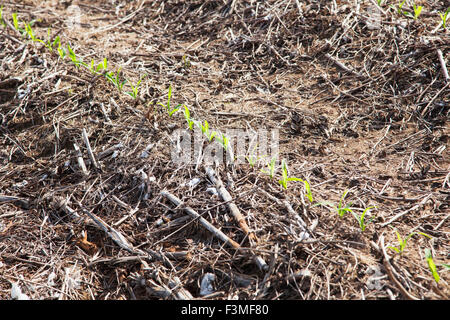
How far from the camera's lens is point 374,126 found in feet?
9.11

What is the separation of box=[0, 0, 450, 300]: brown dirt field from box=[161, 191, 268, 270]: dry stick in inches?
0.6

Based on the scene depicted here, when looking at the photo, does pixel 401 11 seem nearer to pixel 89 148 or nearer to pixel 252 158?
pixel 252 158

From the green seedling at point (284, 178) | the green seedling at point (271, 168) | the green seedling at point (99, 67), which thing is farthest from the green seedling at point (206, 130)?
the green seedling at point (99, 67)

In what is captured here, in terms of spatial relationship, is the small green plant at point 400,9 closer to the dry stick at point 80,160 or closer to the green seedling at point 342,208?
the green seedling at point 342,208

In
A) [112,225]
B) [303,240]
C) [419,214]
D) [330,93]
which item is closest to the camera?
[303,240]

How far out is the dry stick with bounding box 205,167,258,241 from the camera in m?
2.16

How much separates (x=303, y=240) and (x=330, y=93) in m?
1.36

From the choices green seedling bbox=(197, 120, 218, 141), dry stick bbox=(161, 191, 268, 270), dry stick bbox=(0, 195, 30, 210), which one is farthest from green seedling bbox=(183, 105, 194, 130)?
dry stick bbox=(0, 195, 30, 210)

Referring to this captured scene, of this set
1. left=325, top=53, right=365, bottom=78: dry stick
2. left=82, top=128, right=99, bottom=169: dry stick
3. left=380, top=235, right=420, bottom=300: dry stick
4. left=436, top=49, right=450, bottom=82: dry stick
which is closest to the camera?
left=380, top=235, right=420, bottom=300: dry stick

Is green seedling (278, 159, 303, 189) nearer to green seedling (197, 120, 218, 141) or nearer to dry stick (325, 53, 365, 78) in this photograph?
green seedling (197, 120, 218, 141)

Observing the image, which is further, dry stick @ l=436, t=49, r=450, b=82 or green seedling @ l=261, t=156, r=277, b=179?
dry stick @ l=436, t=49, r=450, b=82

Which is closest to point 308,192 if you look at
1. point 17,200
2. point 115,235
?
point 115,235
